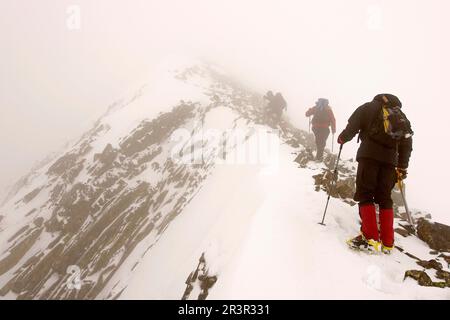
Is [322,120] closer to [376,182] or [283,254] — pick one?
[376,182]

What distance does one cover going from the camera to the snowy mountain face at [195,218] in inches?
241

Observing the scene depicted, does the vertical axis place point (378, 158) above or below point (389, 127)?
below

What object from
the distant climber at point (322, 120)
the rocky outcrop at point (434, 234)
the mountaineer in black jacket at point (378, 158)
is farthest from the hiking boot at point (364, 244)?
the distant climber at point (322, 120)

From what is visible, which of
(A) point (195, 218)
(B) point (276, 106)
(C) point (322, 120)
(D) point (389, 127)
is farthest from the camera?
(B) point (276, 106)

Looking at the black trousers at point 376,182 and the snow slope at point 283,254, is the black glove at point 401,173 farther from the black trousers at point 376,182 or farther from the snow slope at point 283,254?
the snow slope at point 283,254

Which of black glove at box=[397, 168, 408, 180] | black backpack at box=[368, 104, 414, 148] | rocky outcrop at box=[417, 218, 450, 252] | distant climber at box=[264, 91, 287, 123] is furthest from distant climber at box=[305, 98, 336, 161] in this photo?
distant climber at box=[264, 91, 287, 123]

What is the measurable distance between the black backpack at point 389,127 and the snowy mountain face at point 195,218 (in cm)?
234

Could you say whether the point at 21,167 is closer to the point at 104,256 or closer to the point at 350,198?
the point at 104,256

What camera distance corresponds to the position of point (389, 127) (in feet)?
20.5

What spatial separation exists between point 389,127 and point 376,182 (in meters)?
1.12

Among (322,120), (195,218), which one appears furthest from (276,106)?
(195,218)

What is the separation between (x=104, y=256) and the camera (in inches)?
802
